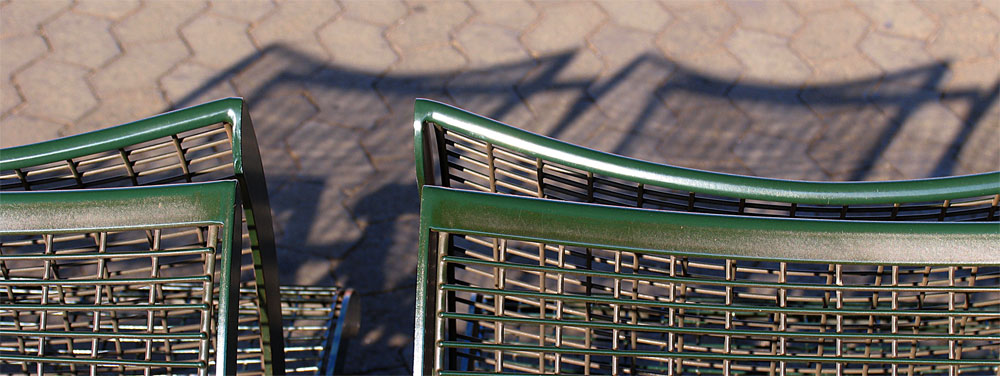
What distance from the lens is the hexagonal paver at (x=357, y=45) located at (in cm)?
382

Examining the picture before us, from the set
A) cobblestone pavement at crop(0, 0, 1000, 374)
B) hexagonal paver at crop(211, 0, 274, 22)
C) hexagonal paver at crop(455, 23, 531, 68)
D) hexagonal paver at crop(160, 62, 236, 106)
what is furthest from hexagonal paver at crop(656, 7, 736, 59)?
hexagonal paver at crop(160, 62, 236, 106)

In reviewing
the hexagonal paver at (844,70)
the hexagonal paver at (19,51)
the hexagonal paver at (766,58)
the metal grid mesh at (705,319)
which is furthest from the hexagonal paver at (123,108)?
Answer: the hexagonal paver at (844,70)

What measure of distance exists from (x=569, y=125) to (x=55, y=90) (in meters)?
2.30

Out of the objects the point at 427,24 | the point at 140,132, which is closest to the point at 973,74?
the point at 427,24

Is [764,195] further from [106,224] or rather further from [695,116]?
[695,116]

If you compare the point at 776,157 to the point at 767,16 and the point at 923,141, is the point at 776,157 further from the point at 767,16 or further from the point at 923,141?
the point at 767,16

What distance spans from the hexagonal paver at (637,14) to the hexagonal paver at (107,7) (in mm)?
2388

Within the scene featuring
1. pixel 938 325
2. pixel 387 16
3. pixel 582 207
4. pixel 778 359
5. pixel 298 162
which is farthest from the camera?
pixel 387 16

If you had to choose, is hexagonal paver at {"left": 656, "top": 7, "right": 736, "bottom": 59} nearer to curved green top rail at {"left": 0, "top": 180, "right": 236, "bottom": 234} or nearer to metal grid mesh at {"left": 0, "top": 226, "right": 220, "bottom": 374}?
metal grid mesh at {"left": 0, "top": 226, "right": 220, "bottom": 374}

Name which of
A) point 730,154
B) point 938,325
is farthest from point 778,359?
point 730,154

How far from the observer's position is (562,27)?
159 inches

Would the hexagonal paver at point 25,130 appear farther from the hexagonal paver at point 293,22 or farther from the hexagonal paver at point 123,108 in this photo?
the hexagonal paver at point 293,22

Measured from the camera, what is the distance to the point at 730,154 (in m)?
3.49

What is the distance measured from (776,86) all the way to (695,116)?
47cm
